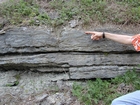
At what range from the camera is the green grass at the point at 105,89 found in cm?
437

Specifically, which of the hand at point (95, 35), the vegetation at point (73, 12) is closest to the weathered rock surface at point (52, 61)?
the hand at point (95, 35)

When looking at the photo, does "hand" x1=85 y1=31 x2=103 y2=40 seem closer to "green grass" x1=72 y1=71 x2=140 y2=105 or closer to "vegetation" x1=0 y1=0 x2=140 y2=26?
"vegetation" x1=0 y1=0 x2=140 y2=26

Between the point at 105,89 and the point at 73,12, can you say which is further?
the point at 73,12

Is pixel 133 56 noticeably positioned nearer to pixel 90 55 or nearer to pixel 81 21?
pixel 90 55

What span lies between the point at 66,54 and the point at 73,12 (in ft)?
3.16

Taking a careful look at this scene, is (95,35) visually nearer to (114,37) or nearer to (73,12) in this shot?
(114,37)

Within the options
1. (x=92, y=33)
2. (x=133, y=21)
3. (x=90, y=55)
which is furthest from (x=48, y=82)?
(x=133, y=21)

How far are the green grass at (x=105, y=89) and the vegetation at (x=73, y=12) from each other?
1201mm

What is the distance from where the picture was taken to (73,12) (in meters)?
5.16

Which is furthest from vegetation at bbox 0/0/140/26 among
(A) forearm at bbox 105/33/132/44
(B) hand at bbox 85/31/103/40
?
(A) forearm at bbox 105/33/132/44

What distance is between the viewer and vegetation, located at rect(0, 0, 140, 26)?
16.5ft

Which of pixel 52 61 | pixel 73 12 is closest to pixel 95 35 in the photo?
pixel 73 12

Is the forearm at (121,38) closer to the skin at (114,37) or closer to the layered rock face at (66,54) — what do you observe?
the skin at (114,37)

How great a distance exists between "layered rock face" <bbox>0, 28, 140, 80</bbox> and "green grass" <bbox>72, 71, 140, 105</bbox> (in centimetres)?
15
